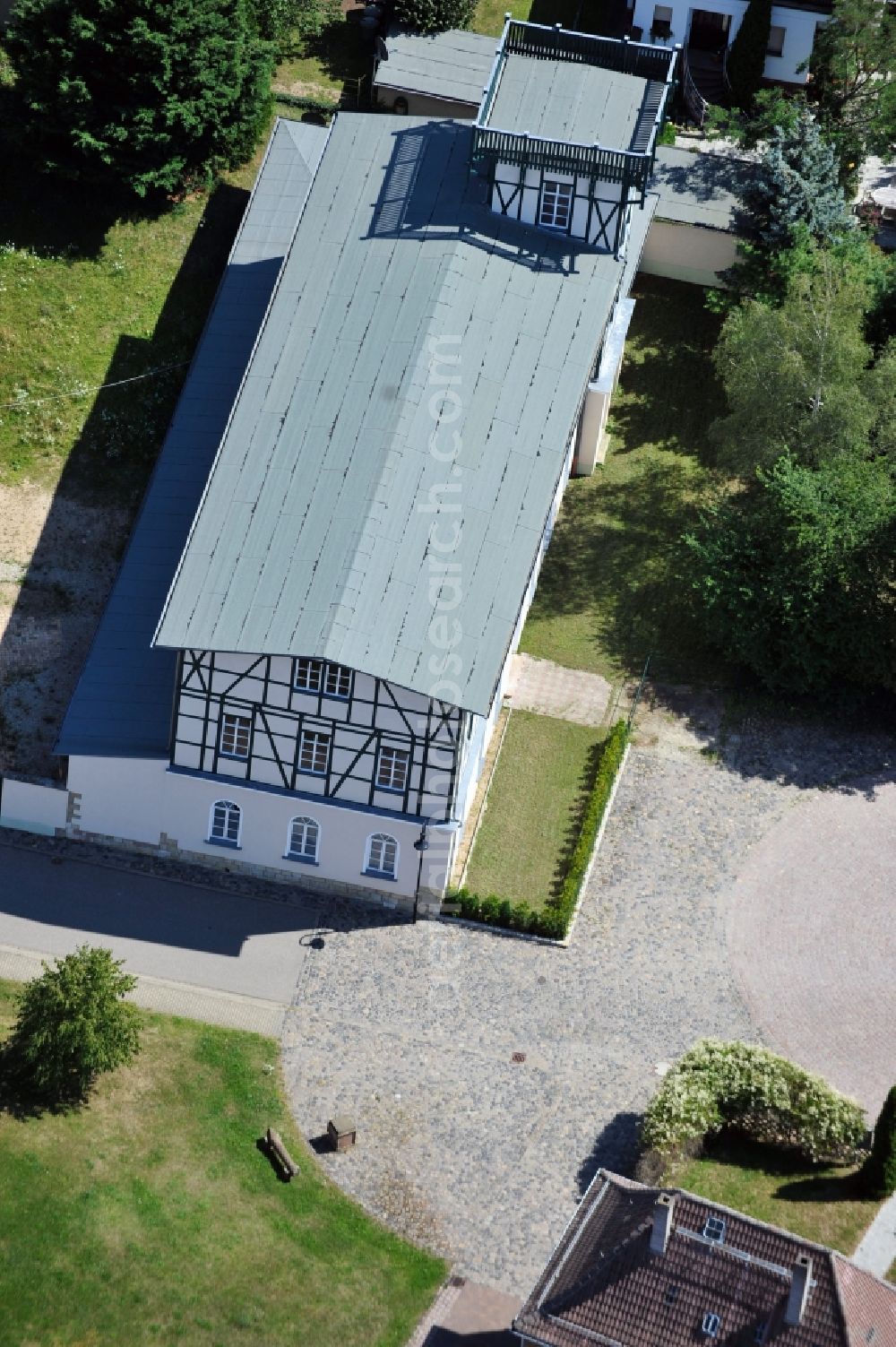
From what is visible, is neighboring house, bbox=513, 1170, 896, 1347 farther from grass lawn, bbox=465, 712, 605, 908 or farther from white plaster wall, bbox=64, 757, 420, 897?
grass lawn, bbox=465, 712, 605, 908

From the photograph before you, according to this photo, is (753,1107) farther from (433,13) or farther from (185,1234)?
(433,13)

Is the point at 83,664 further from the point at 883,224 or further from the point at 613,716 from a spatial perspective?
the point at 883,224

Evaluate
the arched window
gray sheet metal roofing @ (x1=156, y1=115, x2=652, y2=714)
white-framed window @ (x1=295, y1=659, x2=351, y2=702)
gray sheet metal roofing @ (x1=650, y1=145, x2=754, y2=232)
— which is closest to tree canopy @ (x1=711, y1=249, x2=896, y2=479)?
gray sheet metal roofing @ (x1=650, y1=145, x2=754, y2=232)

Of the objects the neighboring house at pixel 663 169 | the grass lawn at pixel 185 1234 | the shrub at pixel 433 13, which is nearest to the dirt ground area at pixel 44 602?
the grass lawn at pixel 185 1234

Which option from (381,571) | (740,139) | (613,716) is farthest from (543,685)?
(740,139)

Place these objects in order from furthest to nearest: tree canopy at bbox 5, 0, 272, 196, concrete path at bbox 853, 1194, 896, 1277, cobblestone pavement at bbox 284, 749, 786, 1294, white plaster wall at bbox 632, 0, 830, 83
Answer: white plaster wall at bbox 632, 0, 830, 83 < tree canopy at bbox 5, 0, 272, 196 < cobblestone pavement at bbox 284, 749, 786, 1294 < concrete path at bbox 853, 1194, 896, 1277

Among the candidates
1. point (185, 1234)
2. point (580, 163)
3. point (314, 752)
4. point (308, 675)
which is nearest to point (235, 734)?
point (314, 752)

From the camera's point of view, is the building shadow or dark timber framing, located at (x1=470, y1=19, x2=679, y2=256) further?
dark timber framing, located at (x1=470, y1=19, x2=679, y2=256)
